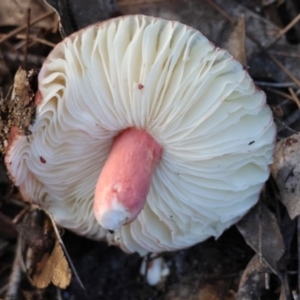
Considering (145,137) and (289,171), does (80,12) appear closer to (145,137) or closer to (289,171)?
(145,137)

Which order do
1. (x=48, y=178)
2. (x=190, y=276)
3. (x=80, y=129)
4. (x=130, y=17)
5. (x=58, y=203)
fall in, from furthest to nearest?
(x=190, y=276)
(x=58, y=203)
(x=48, y=178)
(x=80, y=129)
(x=130, y=17)

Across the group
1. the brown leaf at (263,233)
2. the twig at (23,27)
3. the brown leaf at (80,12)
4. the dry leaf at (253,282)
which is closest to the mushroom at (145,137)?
the brown leaf at (263,233)

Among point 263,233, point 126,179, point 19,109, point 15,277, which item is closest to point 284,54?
point 263,233

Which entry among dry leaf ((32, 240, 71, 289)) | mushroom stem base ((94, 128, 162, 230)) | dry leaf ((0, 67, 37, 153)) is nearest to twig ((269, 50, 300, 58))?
mushroom stem base ((94, 128, 162, 230))

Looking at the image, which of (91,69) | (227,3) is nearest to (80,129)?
(91,69)

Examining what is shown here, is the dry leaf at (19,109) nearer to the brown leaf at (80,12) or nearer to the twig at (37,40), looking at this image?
the brown leaf at (80,12)

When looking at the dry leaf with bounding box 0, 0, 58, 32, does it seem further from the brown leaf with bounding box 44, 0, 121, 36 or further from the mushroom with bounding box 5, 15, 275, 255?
the mushroom with bounding box 5, 15, 275, 255

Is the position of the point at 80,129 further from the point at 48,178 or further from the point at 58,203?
the point at 58,203
